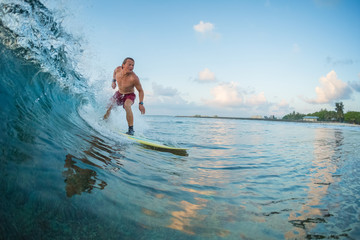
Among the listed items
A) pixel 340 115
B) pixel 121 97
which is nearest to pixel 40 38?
pixel 121 97

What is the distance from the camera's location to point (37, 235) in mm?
1203

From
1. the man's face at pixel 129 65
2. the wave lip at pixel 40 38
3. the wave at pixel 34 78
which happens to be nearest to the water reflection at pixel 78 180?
the wave at pixel 34 78

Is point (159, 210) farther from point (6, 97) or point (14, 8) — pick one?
point (14, 8)

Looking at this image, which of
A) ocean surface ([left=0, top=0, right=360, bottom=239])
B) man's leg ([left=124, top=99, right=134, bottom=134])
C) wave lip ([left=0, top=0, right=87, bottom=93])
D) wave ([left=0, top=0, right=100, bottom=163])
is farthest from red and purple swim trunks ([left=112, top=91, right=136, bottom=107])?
ocean surface ([left=0, top=0, right=360, bottom=239])

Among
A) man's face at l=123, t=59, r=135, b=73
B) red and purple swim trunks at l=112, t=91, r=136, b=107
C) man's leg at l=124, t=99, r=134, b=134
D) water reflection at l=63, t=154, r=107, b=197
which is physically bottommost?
water reflection at l=63, t=154, r=107, b=197

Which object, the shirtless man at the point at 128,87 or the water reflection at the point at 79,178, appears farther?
the shirtless man at the point at 128,87

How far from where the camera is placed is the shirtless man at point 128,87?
6.00 metres

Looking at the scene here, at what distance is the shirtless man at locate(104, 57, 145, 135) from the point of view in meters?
6.00

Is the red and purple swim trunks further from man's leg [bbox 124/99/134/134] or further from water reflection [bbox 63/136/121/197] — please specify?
water reflection [bbox 63/136/121/197]

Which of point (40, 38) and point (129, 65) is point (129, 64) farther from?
point (40, 38)

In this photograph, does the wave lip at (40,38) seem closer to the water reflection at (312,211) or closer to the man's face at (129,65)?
the man's face at (129,65)

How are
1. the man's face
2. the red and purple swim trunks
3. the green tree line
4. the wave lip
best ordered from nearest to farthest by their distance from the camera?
the wave lip → the man's face → the red and purple swim trunks → the green tree line

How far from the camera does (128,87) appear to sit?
21.0 feet

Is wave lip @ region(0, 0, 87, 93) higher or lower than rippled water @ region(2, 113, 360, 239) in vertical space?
higher
